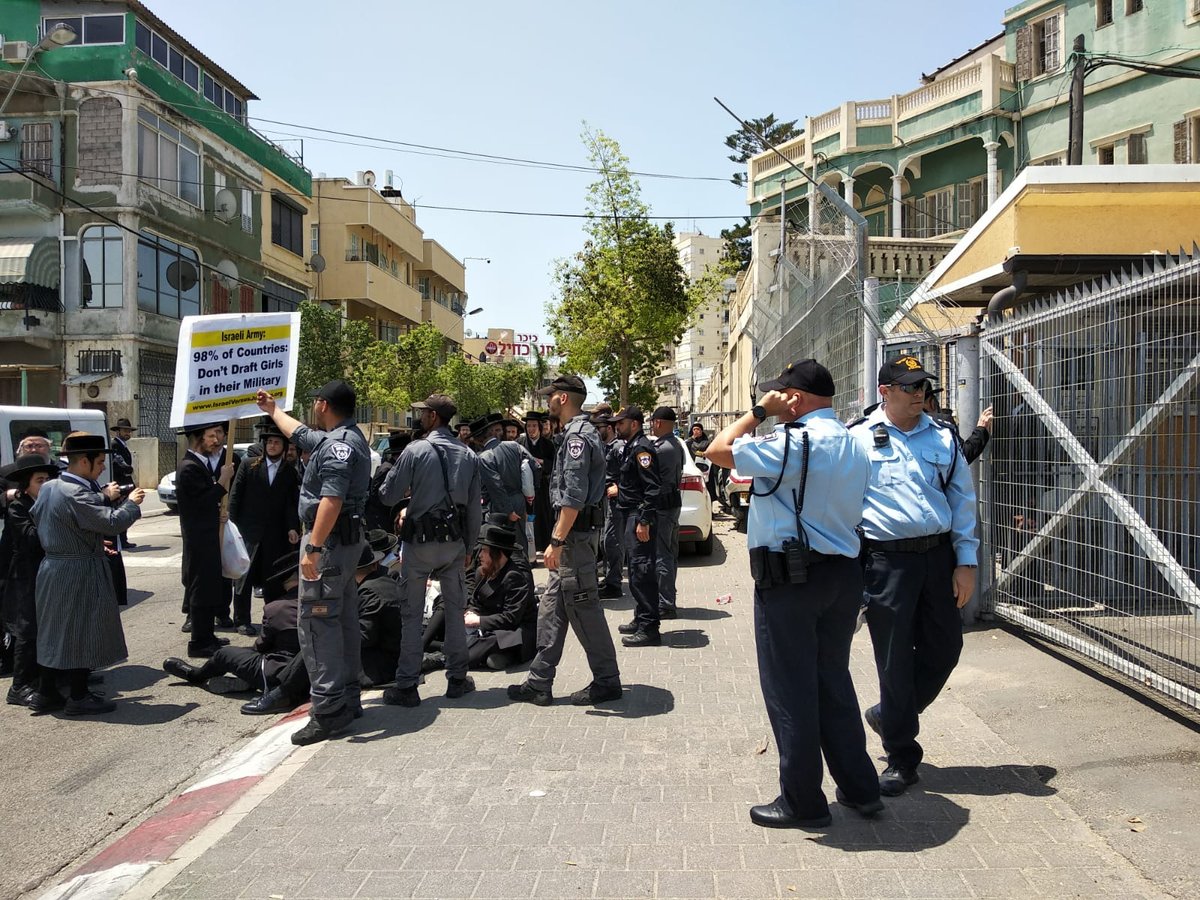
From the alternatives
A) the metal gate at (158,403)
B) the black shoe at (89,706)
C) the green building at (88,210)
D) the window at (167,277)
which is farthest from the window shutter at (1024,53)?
the black shoe at (89,706)

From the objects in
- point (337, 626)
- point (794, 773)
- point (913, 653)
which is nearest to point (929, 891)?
point (794, 773)

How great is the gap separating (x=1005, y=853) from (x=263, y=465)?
6717 mm

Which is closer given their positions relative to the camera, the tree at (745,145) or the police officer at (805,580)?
the police officer at (805,580)

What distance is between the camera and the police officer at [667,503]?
27.3 ft

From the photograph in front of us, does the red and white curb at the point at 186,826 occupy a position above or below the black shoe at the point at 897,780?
below

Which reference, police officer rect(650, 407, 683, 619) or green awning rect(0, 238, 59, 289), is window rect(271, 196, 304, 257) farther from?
police officer rect(650, 407, 683, 619)

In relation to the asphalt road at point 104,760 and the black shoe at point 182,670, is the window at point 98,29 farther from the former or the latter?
the black shoe at point 182,670

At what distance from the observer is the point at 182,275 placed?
30.1m

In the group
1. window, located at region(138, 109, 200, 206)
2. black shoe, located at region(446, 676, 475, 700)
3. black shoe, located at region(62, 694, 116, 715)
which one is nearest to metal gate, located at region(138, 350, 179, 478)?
window, located at region(138, 109, 200, 206)

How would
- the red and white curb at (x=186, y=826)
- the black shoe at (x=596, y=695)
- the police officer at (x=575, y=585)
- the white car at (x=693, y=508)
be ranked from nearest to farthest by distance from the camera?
the red and white curb at (x=186, y=826)
the police officer at (x=575, y=585)
the black shoe at (x=596, y=695)
the white car at (x=693, y=508)

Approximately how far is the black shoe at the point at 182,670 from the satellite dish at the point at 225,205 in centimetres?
2796

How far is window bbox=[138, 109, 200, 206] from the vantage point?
27.6 meters

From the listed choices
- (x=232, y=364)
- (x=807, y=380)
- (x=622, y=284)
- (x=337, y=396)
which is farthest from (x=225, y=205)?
(x=807, y=380)

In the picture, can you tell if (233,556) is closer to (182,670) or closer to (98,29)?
(182,670)
